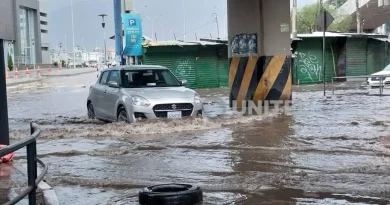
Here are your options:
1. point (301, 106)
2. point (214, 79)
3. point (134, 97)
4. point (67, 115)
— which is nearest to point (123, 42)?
point (214, 79)

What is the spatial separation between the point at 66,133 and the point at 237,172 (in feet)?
18.4

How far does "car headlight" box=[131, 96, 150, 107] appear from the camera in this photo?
12.0m

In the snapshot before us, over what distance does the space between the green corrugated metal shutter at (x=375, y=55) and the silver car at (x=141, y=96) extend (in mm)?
19868

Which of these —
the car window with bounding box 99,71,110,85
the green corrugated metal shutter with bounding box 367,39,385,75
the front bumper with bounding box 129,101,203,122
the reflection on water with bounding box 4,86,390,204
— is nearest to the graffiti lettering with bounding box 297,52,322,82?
the green corrugated metal shutter with bounding box 367,39,385,75

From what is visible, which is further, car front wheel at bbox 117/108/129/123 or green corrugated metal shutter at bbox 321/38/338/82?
green corrugated metal shutter at bbox 321/38/338/82

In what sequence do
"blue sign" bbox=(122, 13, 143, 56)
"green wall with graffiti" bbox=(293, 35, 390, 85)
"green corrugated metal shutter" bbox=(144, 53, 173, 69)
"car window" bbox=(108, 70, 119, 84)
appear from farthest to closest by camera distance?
"green wall with graffiti" bbox=(293, 35, 390, 85) < "green corrugated metal shutter" bbox=(144, 53, 173, 69) < "blue sign" bbox=(122, 13, 143, 56) < "car window" bbox=(108, 70, 119, 84)

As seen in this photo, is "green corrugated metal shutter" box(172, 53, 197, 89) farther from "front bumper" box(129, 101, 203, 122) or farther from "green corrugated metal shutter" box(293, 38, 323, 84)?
"front bumper" box(129, 101, 203, 122)

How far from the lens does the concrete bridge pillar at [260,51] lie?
54.5 feet

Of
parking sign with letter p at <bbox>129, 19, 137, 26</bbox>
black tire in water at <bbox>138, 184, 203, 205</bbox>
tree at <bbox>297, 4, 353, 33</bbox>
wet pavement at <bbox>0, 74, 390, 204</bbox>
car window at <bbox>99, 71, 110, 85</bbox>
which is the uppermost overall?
tree at <bbox>297, 4, 353, 33</bbox>

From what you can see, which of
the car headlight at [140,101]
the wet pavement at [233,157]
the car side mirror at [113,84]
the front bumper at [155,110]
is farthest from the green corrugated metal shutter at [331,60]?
the car headlight at [140,101]

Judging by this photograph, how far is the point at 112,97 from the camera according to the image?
1308cm

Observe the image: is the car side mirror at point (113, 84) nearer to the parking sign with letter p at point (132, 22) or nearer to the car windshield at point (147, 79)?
the car windshield at point (147, 79)

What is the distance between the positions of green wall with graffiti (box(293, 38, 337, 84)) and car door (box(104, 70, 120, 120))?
16.4m

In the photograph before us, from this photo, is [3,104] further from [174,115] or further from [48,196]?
[174,115]
